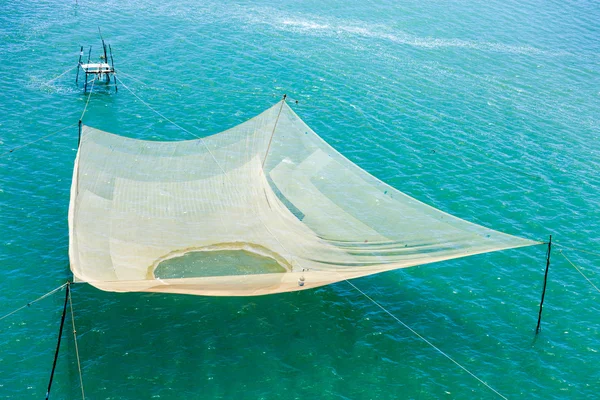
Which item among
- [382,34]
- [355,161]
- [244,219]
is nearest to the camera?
[244,219]

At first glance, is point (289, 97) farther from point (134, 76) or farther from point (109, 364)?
point (109, 364)

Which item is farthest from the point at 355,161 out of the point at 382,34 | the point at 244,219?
the point at 382,34

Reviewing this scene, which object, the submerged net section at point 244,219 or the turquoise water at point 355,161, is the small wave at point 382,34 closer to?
the turquoise water at point 355,161

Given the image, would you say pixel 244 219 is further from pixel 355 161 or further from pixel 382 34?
pixel 382 34

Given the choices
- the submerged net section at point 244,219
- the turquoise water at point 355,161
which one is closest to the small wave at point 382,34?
the turquoise water at point 355,161

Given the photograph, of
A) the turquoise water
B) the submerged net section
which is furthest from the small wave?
the submerged net section
